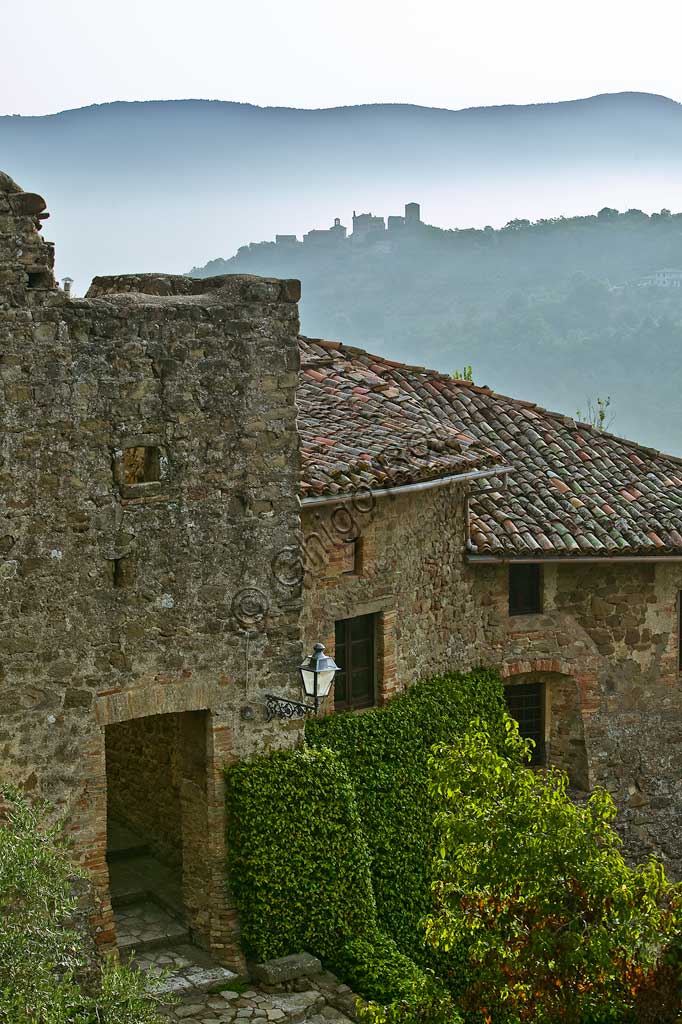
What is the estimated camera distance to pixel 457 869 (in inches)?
412

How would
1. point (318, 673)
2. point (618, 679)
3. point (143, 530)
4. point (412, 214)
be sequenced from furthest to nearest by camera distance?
1. point (412, 214)
2. point (618, 679)
3. point (318, 673)
4. point (143, 530)

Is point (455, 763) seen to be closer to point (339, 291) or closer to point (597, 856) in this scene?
point (597, 856)

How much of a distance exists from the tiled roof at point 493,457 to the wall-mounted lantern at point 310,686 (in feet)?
6.19

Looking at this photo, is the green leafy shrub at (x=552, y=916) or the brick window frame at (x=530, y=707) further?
the brick window frame at (x=530, y=707)

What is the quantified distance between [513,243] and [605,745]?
66.1m

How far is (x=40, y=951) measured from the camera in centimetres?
1003

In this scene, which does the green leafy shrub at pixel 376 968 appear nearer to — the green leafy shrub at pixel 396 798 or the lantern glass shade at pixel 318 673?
the green leafy shrub at pixel 396 798

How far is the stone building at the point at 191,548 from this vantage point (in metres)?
12.3

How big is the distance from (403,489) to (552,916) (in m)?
6.26

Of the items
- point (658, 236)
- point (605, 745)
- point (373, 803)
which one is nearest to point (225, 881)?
point (373, 803)

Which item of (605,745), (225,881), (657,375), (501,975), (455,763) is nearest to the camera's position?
(501,975)

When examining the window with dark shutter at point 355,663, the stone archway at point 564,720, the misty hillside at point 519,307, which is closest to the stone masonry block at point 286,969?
the window with dark shutter at point 355,663

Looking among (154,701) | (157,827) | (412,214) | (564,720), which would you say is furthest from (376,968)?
(412,214)

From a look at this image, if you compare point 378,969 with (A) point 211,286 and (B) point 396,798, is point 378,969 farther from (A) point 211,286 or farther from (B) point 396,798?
(A) point 211,286
